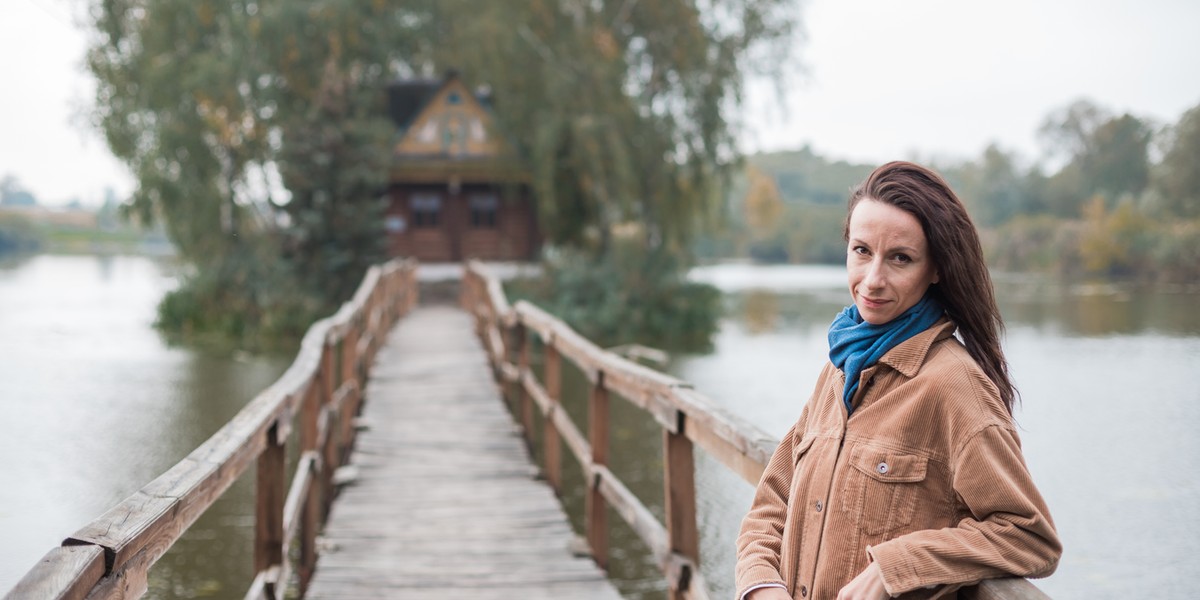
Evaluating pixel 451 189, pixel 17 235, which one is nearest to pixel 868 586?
pixel 451 189

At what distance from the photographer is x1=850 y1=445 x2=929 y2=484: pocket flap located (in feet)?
4.45

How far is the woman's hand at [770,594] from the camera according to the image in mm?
1539

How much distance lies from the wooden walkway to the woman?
2510 millimetres

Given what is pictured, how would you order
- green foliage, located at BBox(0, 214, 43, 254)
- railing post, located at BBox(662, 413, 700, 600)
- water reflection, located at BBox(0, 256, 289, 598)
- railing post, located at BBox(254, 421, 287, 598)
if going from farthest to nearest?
green foliage, located at BBox(0, 214, 43, 254) → water reflection, located at BBox(0, 256, 289, 598) → railing post, located at BBox(254, 421, 287, 598) → railing post, located at BBox(662, 413, 700, 600)

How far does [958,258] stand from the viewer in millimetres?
1436

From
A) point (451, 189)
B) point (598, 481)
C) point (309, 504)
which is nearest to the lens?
point (598, 481)

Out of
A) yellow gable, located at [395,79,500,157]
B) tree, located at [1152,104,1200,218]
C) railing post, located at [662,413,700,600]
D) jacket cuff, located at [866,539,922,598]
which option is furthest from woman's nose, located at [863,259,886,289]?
yellow gable, located at [395,79,500,157]

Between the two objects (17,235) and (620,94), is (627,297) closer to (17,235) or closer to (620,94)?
(620,94)

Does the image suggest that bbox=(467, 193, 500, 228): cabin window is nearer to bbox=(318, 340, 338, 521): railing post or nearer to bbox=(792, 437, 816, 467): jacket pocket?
bbox=(318, 340, 338, 521): railing post

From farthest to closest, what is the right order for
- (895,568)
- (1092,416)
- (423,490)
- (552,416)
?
(1092,416) → (552,416) → (423,490) → (895,568)

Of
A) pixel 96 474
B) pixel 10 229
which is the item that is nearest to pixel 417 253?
pixel 10 229

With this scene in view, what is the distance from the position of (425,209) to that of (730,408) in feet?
64.1

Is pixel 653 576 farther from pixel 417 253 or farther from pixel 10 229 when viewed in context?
pixel 10 229

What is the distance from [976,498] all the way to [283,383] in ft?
9.85
